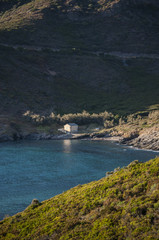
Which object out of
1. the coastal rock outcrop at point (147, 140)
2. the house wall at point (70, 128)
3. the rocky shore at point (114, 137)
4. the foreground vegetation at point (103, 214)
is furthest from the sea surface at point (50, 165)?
the foreground vegetation at point (103, 214)

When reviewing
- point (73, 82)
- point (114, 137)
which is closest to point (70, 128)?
point (114, 137)

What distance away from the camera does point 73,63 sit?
Answer: 162 m

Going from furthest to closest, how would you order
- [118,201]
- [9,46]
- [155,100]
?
[9,46] → [155,100] → [118,201]

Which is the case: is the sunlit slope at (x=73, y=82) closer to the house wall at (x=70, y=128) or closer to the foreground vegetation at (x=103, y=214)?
the house wall at (x=70, y=128)

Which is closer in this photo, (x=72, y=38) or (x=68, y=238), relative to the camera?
(x=68, y=238)

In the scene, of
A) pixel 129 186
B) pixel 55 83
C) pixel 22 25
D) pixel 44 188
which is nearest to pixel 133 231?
pixel 129 186

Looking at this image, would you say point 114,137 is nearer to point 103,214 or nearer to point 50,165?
point 50,165

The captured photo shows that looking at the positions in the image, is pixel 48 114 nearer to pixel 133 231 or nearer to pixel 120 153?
pixel 120 153

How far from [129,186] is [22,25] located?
16391 cm

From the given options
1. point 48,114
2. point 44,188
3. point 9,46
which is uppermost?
point 9,46

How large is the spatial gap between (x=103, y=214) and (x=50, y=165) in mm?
50023

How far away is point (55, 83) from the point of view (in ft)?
476

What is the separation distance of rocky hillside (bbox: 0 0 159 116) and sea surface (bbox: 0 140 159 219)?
1268 inches

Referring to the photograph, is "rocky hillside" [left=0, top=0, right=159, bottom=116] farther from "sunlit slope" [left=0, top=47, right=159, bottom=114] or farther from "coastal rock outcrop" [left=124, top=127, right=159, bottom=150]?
"coastal rock outcrop" [left=124, top=127, right=159, bottom=150]
